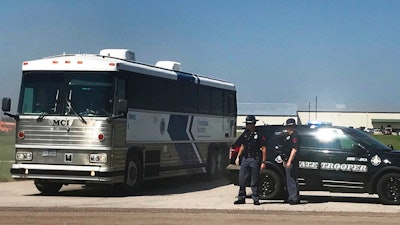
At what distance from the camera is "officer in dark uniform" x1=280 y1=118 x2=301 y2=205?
14109mm

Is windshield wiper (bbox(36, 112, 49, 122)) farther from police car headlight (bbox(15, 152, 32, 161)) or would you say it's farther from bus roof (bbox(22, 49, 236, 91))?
bus roof (bbox(22, 49, 236, 91))

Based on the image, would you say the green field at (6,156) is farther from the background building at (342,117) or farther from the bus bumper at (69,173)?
the background building at (342,117)

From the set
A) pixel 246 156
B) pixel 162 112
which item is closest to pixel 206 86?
pixel 162 112

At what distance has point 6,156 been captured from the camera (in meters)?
30.1

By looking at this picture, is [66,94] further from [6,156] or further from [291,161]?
[6,156]

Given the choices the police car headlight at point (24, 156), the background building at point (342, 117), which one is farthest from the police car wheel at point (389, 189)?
the background building at point (342, 117)

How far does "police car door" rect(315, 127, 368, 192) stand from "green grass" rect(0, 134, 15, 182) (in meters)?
10.8

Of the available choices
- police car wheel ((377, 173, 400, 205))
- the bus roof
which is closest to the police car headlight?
the bus roof

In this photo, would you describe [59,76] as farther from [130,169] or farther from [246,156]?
[246,156]

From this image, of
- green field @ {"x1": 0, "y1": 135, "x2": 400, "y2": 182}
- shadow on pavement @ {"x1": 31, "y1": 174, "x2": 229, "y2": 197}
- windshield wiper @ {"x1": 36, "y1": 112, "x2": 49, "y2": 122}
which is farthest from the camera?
green field @ {"x1": 0, "y1": 135, "x2": 400, "y2": 182}

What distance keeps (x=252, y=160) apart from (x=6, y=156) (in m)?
18.7

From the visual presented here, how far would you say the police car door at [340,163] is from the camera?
14.6 meters

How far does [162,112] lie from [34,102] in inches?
141

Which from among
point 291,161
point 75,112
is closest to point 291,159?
point 291,161
